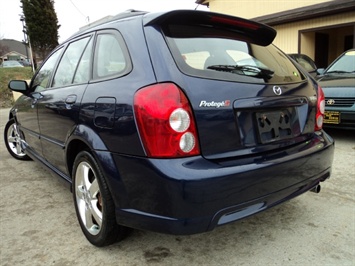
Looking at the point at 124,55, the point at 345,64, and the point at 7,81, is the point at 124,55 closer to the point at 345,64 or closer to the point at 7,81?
the point at 345,64

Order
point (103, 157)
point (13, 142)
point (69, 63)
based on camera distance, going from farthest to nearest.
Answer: point (13, 142)
point (69, 63)
point (103, 157)

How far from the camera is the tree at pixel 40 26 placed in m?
26.9

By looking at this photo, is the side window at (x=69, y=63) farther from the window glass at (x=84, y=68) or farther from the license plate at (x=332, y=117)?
the license plate at (x=332, y=117)

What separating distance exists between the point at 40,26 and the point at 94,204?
94.1 feet

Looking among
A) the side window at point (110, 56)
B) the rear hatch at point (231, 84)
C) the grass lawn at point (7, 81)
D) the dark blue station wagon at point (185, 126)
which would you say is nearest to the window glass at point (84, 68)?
the dark blue station wagon at point (185, 126)

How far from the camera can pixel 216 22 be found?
2.27m

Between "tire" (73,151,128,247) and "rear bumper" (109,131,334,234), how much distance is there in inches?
4.5

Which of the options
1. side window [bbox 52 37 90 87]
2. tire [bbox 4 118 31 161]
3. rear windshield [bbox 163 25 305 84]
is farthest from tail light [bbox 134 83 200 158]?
tire [bbox 4 118 31 161]

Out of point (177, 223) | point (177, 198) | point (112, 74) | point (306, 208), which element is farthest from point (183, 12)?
point (306, 208)

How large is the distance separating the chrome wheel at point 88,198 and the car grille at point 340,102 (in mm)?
4064

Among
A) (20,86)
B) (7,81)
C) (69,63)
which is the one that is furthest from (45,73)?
(7,81)

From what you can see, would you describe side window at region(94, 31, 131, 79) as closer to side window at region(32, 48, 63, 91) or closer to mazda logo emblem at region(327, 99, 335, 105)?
side window at region(32, 48, 63, 91)

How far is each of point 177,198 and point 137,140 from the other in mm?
393

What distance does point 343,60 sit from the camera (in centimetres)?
644
